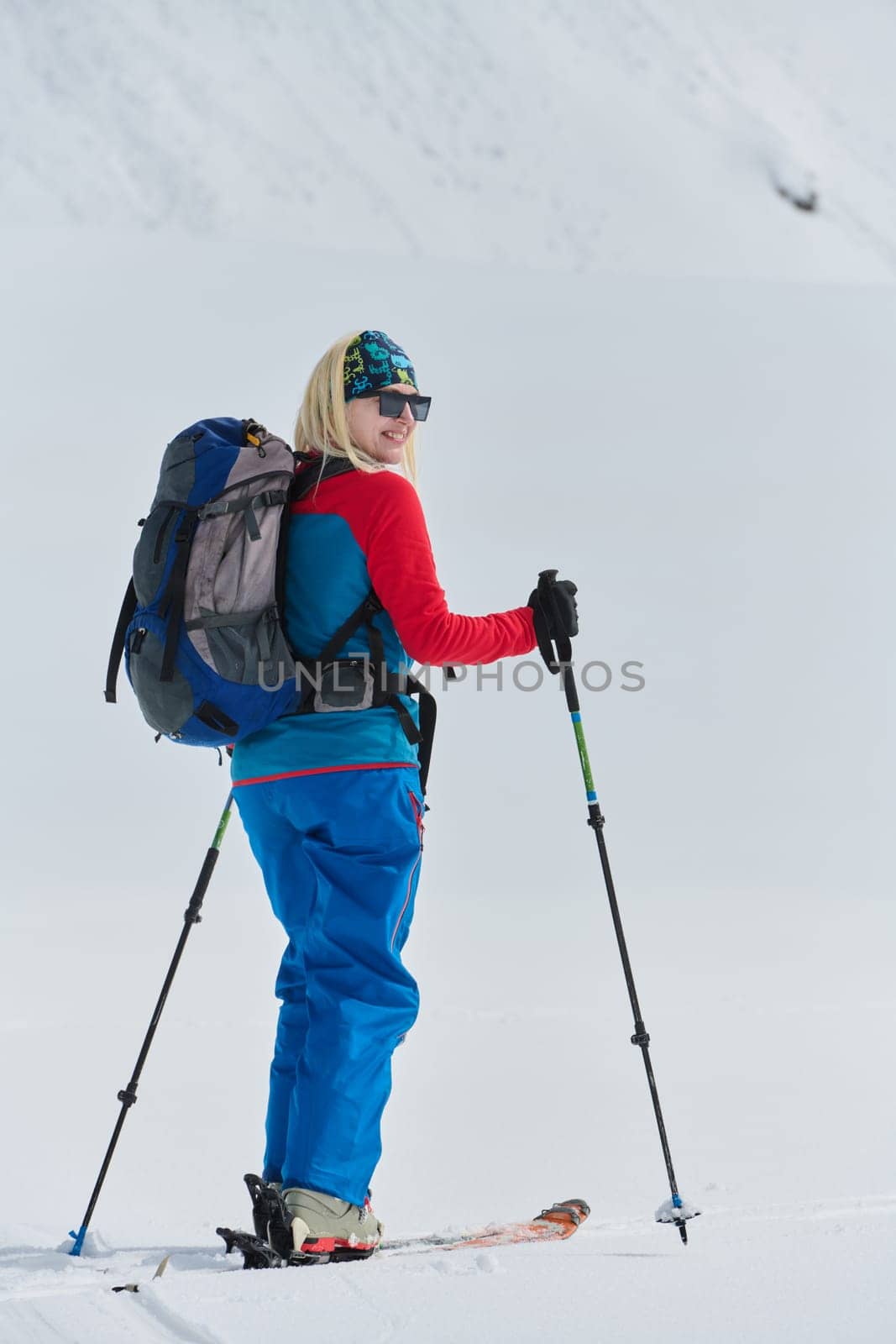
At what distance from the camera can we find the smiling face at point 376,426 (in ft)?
9.22

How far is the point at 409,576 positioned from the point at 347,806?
0.50m

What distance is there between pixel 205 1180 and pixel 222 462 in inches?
90.8

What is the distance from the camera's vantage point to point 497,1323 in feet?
6.17

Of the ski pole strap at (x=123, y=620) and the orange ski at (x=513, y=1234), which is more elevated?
the ski pole strap at (x=123, y=620)

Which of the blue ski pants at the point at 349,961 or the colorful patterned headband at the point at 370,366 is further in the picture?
the colorful patterned headband at the point at 370,366

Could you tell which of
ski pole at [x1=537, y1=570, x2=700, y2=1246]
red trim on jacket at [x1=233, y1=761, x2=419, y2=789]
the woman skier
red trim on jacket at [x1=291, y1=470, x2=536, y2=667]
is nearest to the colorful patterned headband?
the woman skier

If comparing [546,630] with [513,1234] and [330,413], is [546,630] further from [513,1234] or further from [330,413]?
[513,1234]

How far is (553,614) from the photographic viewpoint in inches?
109

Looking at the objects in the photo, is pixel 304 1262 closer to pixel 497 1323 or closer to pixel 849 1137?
pixel 497 1323

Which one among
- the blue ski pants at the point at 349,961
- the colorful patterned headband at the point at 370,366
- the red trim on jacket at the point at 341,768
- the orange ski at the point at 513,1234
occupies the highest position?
the colorful patterned headband at the point at 370,366

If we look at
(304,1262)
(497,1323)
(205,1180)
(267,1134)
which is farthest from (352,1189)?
(205,1180)

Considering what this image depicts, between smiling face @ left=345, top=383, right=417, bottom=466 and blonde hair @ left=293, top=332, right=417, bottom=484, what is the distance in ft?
0.06

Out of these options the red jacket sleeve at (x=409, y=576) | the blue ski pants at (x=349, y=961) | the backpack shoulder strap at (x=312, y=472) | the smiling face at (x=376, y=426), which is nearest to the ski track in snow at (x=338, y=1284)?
the blue ski pants at (x=349, y=961)

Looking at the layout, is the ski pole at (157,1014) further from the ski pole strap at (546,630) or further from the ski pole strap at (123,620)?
the ski pole strap at (546,630)
